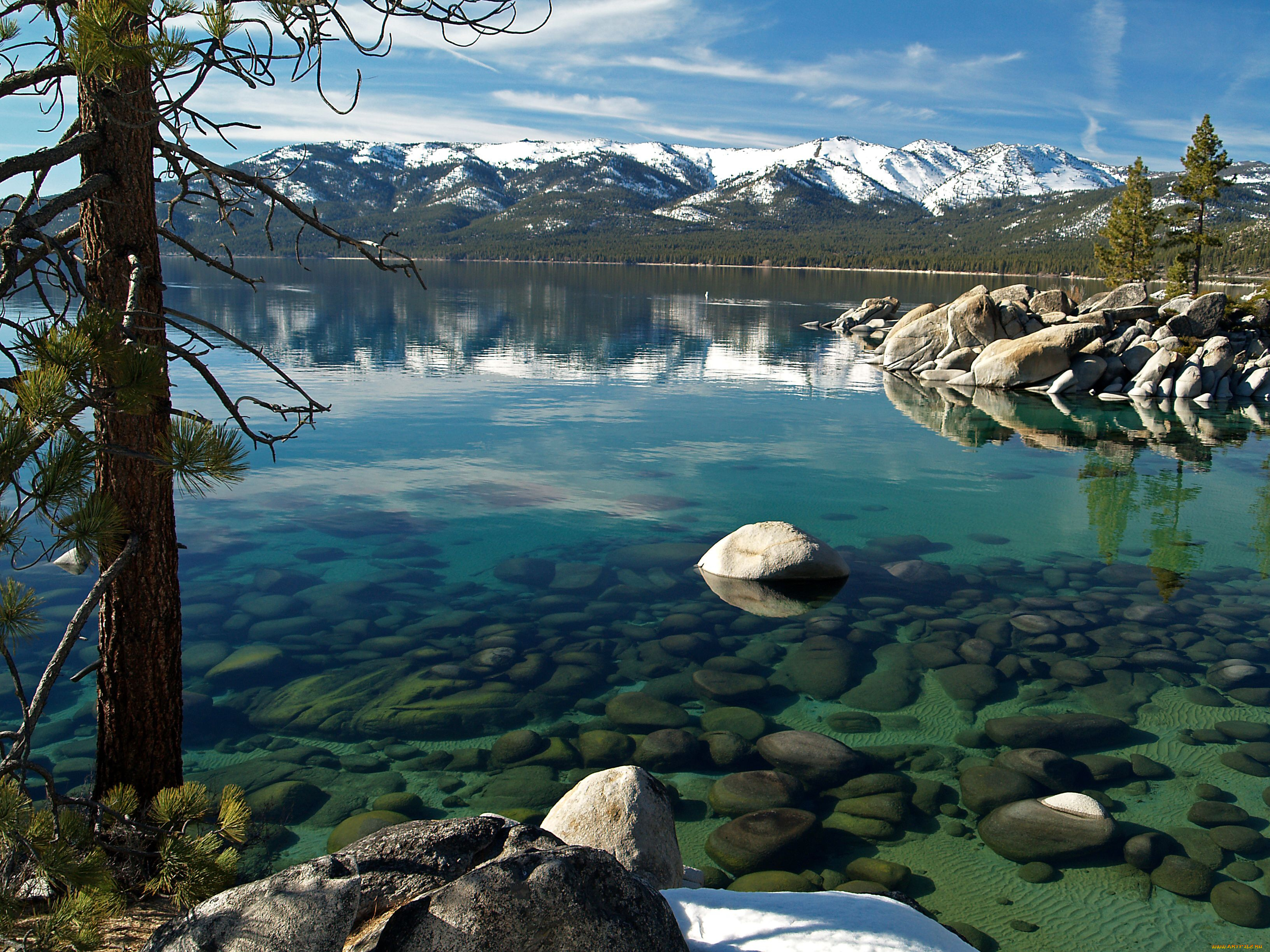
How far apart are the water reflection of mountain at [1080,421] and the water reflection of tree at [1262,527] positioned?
135 inches

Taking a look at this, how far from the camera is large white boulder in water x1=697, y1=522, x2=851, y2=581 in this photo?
41.5ft

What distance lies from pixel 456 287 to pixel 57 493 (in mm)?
98177

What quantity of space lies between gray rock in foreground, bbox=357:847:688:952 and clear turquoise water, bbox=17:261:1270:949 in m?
3.64

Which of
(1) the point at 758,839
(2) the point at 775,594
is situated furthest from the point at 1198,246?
(1) the point at 758,839

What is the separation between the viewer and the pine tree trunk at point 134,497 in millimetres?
4754

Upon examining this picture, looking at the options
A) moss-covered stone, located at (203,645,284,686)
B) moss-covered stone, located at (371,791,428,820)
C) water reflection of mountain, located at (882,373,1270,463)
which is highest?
water reflection of mountain, located at (882,373,1270,463)

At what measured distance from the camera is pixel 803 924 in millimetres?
4406

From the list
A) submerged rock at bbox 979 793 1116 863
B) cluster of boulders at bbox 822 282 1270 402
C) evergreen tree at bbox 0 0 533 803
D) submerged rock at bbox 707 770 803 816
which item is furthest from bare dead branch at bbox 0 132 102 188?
cluster of boulders at bbox 822 282 1270 402

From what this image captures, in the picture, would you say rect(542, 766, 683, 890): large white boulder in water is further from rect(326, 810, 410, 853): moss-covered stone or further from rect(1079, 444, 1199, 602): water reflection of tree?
rect(1079, 444, 1199, 602): water reflection of tree

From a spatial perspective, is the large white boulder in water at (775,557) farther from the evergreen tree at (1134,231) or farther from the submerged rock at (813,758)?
the evergreen tree at (1134,231)

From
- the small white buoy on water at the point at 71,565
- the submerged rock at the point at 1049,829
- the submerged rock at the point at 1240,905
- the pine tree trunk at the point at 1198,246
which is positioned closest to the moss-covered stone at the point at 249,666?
the small white buoy on water at the point at 71,565

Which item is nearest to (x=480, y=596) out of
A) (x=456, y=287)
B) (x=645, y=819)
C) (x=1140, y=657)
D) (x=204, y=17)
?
(x=645, y=819)

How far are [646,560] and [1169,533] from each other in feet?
33.1

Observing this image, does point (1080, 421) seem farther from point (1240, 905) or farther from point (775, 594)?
point (1240, 905)
